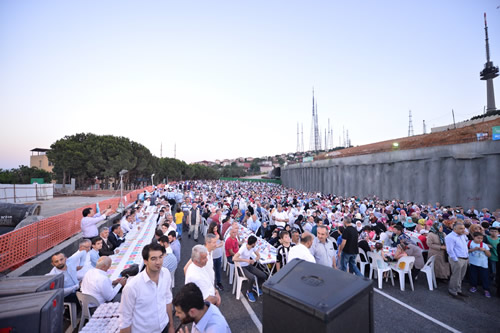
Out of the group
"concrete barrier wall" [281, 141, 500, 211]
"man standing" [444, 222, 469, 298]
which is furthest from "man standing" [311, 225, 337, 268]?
"concrete barrier wall" [281, 141, 500, 211]

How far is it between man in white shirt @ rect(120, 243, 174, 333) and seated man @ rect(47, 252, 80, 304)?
8.74ft

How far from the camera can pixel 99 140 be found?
43938 mm

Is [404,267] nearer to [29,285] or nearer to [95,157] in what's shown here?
[29,285]

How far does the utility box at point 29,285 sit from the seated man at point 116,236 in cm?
377

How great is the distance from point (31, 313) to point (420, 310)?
22.2 ft

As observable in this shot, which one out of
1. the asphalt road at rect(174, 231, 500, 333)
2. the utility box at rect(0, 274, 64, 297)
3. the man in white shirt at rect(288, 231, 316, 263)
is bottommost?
the asphalt road at rect(174, 231, 500, 333)

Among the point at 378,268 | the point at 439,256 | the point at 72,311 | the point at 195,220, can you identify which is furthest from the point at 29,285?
the point at 439,256

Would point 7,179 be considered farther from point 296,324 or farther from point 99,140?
point 296,324

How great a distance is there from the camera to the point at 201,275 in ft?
10.5

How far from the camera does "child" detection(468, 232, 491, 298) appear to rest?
563 cm

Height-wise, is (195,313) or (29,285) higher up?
(195,313)

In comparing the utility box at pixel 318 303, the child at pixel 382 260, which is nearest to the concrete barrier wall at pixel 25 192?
the child at pixel 382 260

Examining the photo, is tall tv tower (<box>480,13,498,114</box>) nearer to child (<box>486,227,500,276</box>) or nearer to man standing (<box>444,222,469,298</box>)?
child (<box>486,227,500,276</box>)

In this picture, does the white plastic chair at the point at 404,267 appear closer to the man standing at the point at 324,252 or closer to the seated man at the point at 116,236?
the man standing at the point at 324,252
